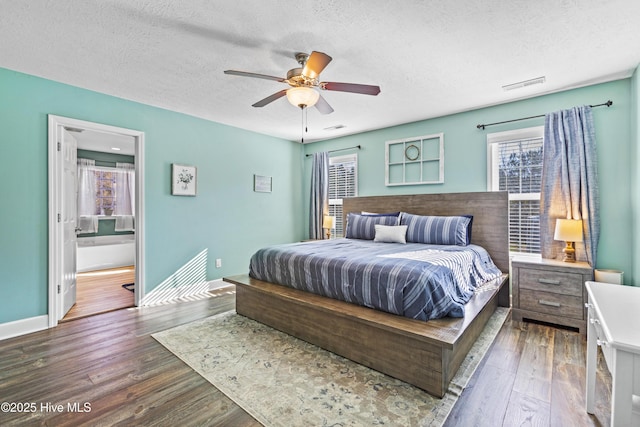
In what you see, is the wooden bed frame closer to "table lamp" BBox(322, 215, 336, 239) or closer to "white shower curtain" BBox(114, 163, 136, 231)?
"table lamp" BBox(322, 215, 336, 239)

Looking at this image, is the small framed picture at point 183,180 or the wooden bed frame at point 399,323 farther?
the small framed picture at point 183,180

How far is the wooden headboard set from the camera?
3.52 meters

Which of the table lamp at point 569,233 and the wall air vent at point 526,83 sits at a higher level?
the wall air vent at point 526,83

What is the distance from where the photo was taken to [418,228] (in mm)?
3781

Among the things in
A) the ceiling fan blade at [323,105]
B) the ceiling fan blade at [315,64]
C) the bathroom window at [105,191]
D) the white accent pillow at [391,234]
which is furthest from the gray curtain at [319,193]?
the bathroom window at [105,191]

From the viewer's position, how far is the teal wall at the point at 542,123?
9.59 feet

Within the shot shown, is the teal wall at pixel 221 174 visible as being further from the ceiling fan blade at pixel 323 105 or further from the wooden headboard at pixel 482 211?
the ceiling fan blade at pixel 323 105

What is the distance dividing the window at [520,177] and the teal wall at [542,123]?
10cm

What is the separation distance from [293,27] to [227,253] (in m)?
3.46

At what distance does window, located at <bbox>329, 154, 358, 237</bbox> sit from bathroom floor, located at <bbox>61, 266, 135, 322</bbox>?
347cm

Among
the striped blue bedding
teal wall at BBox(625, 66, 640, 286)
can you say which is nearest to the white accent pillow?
the striped blue bedding

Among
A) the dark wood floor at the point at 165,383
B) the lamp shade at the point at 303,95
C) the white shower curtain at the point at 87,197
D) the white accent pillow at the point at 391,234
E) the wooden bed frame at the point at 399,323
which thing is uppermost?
the lamp shade at the point at 303,95

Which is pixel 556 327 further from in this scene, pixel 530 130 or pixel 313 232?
pixel 313 232

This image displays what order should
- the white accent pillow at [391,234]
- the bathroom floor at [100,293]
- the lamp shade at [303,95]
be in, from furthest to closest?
the white accent pillow at [391,234] < the bathroom floor at [100,293] < the lamp shade at [303,95]
